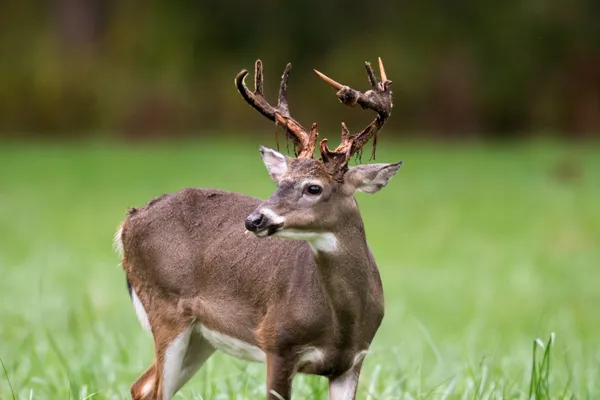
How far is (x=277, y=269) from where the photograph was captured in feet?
16.3

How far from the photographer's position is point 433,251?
15.4 metres

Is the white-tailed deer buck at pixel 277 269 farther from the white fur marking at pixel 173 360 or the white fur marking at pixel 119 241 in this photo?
the white fur marking at pixel 119 241

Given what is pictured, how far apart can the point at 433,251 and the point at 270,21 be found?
464 inches

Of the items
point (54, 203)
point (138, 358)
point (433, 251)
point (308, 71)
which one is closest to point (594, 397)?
point (138, 358)

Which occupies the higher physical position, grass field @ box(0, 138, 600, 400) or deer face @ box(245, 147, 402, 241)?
deer face @ box(245, 147, 402, 241)

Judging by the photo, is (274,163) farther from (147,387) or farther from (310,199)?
(147,387)

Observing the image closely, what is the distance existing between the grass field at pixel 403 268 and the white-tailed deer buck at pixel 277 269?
0.46 meters

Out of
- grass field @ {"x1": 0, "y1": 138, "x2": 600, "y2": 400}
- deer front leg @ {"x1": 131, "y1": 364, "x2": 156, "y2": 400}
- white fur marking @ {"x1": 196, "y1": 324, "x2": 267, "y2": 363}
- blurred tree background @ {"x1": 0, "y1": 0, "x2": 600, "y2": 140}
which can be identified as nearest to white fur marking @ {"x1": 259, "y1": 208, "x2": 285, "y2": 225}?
white fur marking @ {"x1": 196, "y1": 324, "x2": 267, "y2": 363}


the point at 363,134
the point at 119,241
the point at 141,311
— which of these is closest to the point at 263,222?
the point at 363,134

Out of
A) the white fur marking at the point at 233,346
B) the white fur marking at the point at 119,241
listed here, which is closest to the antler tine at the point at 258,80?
the white fur marking at the point at 233,346

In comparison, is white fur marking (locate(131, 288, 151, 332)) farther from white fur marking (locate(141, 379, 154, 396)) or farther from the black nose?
the black nose

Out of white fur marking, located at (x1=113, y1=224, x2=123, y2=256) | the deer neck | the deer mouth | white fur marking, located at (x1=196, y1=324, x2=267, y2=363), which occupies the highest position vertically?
the deer mouth

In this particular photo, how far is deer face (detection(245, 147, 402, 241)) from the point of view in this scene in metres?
4.51

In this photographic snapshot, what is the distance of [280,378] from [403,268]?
386 inches
